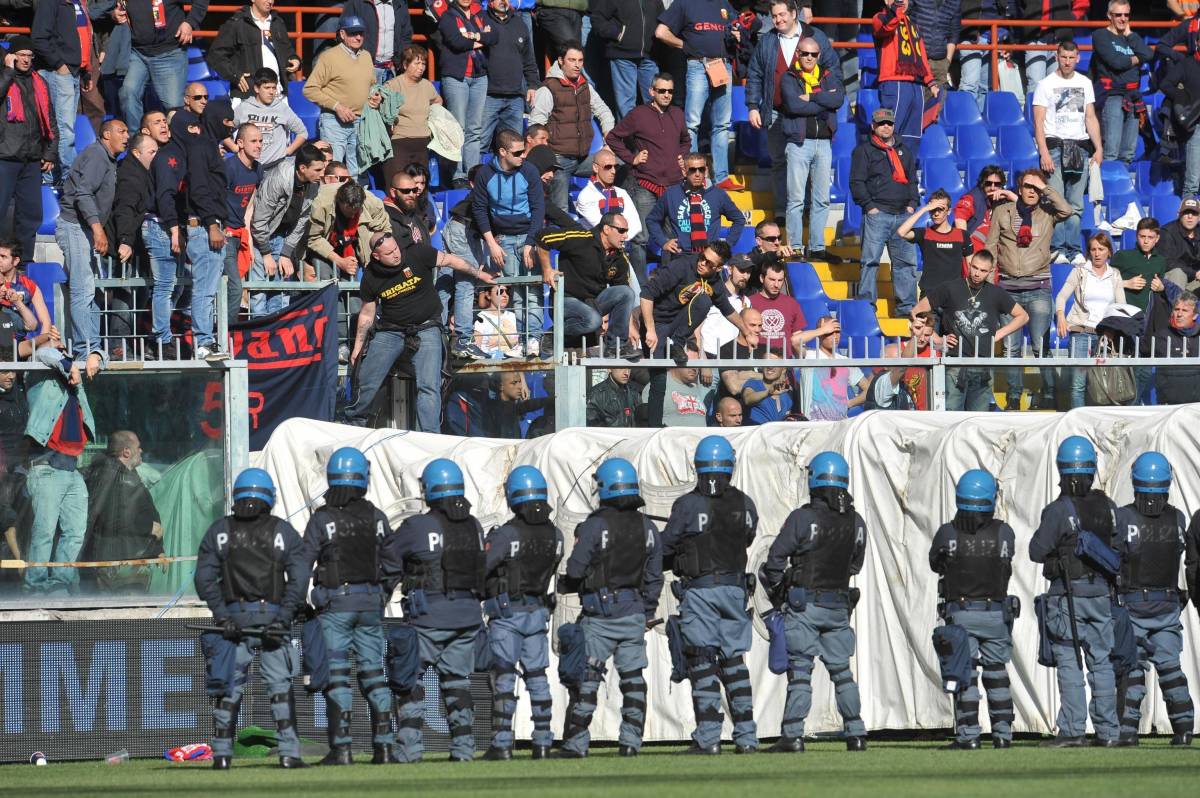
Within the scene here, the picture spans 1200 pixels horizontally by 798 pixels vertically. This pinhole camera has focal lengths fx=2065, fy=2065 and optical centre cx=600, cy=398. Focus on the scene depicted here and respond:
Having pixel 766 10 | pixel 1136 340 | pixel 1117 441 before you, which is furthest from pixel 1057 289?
pixel 1117 441

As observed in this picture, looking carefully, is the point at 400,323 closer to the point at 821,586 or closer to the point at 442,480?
the point at 442,480

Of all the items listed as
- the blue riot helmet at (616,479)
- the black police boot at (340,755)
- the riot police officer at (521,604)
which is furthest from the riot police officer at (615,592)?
the black police boot at (340,755)

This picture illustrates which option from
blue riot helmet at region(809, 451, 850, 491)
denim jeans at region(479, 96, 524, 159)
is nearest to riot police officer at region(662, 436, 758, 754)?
blue riot helmet at region(809, 451, 850, 491)

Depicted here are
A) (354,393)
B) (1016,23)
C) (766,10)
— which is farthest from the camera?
(1016,23)

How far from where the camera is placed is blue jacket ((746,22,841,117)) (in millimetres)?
20797

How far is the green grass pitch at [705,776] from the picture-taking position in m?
10.1

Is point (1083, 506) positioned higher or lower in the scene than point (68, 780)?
higher

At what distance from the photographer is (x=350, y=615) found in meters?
12.9

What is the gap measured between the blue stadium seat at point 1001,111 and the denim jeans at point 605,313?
8107 millimetres

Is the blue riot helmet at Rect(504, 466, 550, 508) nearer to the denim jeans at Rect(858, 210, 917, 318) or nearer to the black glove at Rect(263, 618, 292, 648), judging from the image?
the black glove at Rect(263, 618, 292, 648)

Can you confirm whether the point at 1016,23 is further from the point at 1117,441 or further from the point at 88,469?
the point at 88,469

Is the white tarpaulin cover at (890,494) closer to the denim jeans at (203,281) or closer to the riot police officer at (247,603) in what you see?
the denim jeans at (203,281)

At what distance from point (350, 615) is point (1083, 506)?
15.4 feet

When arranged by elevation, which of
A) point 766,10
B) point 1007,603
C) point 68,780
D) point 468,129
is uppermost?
point 766,10
